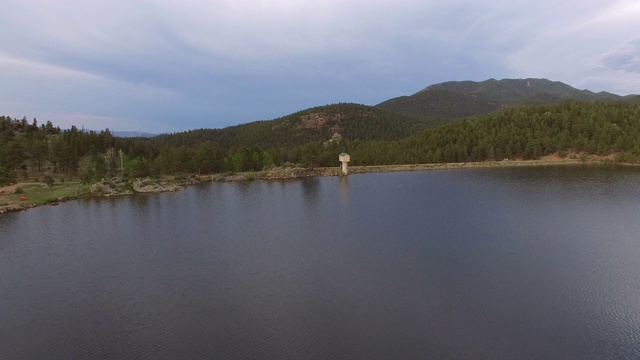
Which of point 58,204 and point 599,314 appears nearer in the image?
point 599,314

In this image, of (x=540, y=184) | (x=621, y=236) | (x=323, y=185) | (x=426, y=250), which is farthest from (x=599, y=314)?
(x=323, y=185)

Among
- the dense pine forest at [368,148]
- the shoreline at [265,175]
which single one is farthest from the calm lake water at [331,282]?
the dense pine forest at [368,148]

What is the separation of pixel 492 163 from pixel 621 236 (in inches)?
3235

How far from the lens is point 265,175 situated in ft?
352

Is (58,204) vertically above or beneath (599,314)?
above

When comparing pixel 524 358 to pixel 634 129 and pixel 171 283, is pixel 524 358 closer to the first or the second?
pixel 171 283

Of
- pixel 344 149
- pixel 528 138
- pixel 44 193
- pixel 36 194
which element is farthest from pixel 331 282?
pixel 528 138

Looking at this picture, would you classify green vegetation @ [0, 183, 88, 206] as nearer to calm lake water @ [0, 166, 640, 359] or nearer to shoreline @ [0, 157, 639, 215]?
shoreline @ [0, 157, 639, 215]

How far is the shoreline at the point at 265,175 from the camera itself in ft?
237

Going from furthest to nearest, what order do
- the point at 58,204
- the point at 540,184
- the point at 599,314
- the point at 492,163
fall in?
the point at 492,163 → the point at 540,184 → the point at 58,204 → the point at 599,314

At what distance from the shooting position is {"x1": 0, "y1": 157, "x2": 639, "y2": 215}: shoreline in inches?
2849

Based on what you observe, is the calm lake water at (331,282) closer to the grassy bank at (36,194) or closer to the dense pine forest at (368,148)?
the grassy bank at (36,194)

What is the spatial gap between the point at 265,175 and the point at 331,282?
3110 inches

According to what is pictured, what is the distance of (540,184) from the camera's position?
75.8 meters
